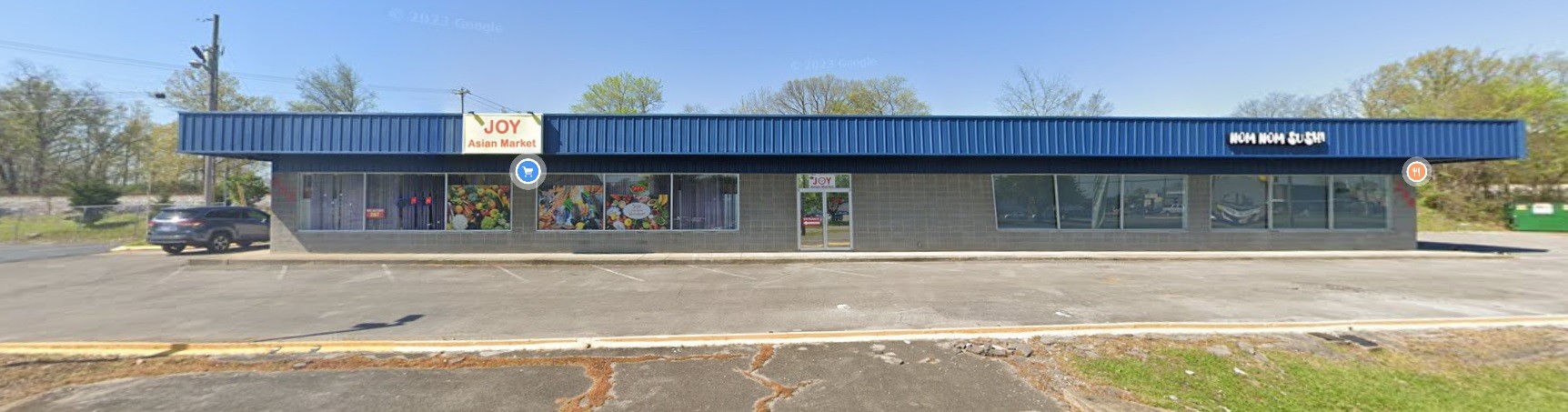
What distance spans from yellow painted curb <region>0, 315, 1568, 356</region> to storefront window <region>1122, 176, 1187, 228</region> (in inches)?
387

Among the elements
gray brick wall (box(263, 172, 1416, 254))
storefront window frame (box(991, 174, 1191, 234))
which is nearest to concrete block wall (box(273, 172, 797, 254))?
gray brick wall (box(263, 172, 1416, 254))

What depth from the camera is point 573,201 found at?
16109mm

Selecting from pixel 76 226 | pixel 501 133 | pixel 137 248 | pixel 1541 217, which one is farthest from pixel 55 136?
pixel 1541 217

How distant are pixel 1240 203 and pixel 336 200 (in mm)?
24350

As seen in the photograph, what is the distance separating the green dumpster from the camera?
24562 millimetres

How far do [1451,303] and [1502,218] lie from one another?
29563 millimetres

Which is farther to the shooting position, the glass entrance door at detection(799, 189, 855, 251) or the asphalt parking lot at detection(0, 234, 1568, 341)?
the glass entrance door at detection(799, 189, 855, 251)

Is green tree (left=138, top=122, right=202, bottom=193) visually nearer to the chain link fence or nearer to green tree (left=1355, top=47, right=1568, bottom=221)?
the chain link fence

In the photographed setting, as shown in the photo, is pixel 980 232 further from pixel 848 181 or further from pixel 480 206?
pixel 480 206

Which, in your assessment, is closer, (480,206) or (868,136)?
(868,136)

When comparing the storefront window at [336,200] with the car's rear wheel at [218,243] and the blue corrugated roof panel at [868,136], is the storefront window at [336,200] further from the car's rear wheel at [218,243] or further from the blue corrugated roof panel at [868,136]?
the car's rear wheel at [218,243]

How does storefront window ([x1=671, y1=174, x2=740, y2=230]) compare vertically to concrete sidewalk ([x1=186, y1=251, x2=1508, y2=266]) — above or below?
above

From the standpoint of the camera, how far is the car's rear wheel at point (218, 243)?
15875 millimetres

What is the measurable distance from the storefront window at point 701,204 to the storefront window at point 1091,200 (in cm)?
895
